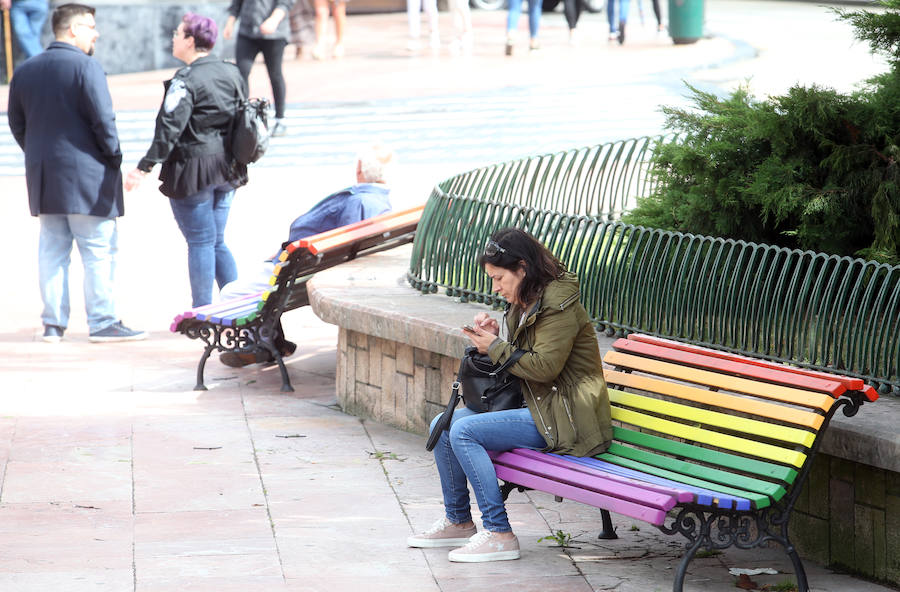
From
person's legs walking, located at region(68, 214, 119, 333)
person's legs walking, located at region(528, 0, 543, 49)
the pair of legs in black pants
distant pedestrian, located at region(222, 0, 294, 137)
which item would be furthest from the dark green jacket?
person's legs walking, located at region(528, 0, 543, 49)

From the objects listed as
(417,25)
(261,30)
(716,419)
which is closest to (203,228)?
(716,419)

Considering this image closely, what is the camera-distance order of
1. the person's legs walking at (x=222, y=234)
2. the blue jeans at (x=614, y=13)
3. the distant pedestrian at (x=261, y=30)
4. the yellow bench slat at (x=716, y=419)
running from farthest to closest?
1. the blue jeans at (x=614, y=13)
2. the distant pedestrian at (x=261, y=30)
3. the person's legs walking at (x=222, y=234)
4. the yellow bench slat at (x=716, y=419)

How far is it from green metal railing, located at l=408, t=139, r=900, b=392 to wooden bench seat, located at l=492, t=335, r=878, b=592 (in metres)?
0.44

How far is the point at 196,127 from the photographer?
8.36 meters

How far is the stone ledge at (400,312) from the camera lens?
4.72 meters

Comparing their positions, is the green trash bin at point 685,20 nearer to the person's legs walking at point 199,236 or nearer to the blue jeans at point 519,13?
the blue jeans at point 519,13

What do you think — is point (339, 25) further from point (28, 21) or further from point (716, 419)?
point (716, 419)

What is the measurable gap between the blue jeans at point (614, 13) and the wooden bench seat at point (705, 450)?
1660 cm

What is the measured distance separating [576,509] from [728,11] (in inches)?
963

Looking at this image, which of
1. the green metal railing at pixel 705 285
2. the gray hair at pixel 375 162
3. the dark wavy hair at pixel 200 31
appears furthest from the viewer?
the dark wavy hair at pixel 200 31

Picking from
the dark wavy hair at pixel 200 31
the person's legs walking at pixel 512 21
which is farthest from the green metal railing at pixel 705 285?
the person's legs walking at pixel 512 21

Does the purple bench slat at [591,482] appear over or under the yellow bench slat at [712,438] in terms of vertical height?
under

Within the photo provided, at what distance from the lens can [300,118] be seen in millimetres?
15391

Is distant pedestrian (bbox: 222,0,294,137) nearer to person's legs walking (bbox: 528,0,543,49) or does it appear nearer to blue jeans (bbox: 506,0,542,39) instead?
blue jeans (bbox: 506,0,542,39)
